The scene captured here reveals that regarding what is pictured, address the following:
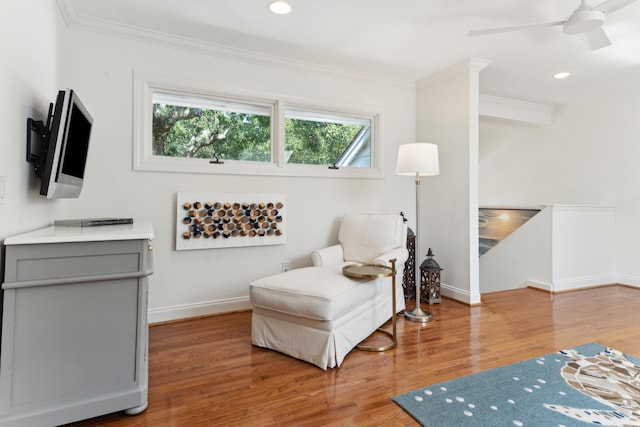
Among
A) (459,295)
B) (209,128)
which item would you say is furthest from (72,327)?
(459,295)

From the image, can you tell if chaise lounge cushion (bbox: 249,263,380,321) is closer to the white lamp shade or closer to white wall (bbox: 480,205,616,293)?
the white lamp shade

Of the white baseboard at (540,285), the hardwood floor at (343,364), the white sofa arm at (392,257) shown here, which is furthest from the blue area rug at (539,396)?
the white baseboard at (540,285)

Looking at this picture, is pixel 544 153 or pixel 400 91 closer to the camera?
pixel 400 91

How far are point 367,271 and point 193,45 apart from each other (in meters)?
2.36

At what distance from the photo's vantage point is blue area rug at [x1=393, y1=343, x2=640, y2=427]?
1599mm

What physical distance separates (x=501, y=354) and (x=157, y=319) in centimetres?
261

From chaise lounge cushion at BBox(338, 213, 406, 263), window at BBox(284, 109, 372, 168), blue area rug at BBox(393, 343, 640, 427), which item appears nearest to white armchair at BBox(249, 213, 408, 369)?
chaise lounge cushion at BBox(338, 213, 406, 263)

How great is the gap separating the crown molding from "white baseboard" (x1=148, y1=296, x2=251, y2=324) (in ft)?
7.17

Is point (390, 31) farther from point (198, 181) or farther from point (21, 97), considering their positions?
point (21, 97)

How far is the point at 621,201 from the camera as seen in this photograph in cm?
440

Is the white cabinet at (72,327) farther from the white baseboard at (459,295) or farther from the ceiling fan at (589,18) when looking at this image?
the white baseboard at (459,295)

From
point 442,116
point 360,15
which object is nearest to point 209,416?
point 360,15

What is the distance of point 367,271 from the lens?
2.43 meters

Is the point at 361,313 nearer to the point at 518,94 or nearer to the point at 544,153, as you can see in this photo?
the point at 518,94
